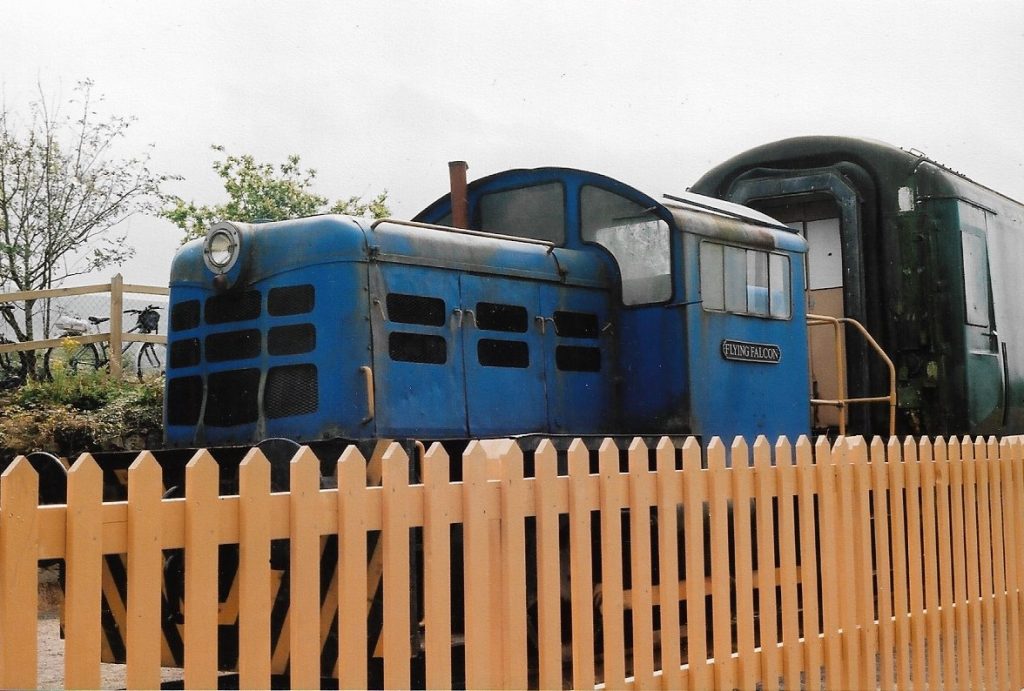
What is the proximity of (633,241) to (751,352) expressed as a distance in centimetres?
108

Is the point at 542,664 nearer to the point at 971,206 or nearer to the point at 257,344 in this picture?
the point at 257,344

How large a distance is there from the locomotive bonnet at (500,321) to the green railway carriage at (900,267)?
145 centimetres

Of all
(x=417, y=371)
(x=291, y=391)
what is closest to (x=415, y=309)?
(x=417, y=371)

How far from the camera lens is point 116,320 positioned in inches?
522

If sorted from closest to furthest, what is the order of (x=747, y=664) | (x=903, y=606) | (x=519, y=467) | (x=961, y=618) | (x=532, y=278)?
(x=519, y=467) < (x=747, y=664) < (x=903, y=606) < (x=961, y=618) < (x=532, y=278)

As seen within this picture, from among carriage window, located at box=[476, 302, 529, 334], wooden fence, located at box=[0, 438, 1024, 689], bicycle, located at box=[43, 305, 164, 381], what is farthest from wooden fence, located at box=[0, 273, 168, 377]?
wooden fence, located at box=[0, 438, 1024, 689]

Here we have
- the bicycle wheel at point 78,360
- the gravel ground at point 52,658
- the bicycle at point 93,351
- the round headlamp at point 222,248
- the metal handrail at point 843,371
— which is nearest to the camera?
the round headlamp at point 222,248

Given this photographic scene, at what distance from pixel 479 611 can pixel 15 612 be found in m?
1.38

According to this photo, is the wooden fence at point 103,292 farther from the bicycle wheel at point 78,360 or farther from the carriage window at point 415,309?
the carriage window at point 415,309

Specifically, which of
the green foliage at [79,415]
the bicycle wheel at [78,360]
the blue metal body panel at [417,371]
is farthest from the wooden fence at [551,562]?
the bicycle wheel at [78,360]

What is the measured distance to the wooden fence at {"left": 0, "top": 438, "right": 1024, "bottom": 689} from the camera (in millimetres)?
2633

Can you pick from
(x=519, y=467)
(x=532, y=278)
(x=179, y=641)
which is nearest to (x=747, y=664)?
(x=519, y=467)

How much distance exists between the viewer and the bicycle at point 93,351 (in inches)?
540

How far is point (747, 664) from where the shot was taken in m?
4.48
